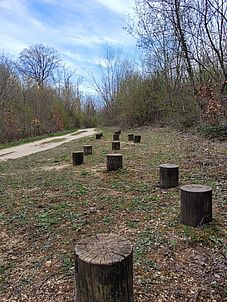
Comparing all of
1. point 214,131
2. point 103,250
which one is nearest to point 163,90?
point 214,131

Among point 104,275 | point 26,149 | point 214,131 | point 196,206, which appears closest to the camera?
point 104,275

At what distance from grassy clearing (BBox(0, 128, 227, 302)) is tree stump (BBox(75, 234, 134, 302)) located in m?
0.44

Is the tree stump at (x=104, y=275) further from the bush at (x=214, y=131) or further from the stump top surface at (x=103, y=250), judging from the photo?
the bush at (x=214, y=131)

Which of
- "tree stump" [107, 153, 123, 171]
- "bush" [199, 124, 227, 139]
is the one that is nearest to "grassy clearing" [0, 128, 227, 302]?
"tree stump" [107, 153, 123, 171]

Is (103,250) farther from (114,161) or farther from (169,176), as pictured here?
(114,161)

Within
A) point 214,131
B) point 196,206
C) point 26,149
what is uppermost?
point 214,131

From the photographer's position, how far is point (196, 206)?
10.5ft

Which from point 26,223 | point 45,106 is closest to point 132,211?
point 26,223

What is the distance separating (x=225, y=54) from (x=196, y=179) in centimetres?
680

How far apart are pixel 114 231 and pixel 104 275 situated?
156cm

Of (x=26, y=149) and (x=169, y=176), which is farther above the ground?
(x=169, y=176)

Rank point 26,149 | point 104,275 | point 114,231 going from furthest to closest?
point 26,149
point 114,231
point 104,275

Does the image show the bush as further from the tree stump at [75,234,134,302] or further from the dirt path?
the tree stump at [75,234,134,302]

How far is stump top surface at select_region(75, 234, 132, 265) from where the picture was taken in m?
1.82
